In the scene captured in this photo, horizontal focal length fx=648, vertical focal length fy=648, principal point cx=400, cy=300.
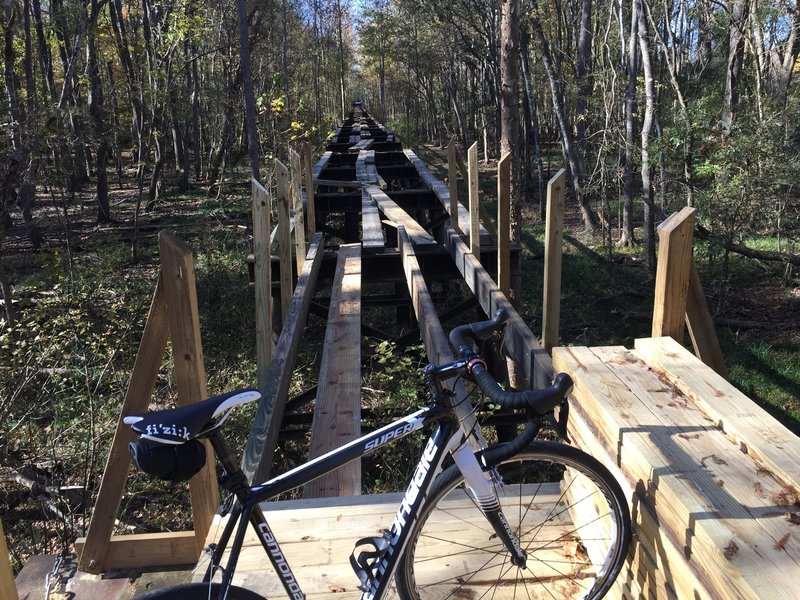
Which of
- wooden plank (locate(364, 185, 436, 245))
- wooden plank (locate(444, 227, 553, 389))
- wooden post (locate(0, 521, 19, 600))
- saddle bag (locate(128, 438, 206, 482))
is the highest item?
wooden plank (locate(364, 185, 436, 245))

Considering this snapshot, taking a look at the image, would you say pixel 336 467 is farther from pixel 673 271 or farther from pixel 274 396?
pixel 274 396

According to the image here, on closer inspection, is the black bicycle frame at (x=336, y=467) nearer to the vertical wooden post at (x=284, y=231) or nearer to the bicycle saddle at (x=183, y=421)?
the bicycle saddle at (x=183, y=421)

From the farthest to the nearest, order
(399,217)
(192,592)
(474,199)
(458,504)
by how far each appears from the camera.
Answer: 1. (399,217)
2. (474,199)
3. (458,504)
4. (192,592)

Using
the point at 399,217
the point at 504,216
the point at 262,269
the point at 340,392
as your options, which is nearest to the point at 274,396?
the point at 340,392

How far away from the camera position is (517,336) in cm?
416

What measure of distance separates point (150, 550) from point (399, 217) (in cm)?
602

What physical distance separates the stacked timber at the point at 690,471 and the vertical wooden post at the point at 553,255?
1676mm

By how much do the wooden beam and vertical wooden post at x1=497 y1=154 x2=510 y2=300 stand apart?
3.70 metres

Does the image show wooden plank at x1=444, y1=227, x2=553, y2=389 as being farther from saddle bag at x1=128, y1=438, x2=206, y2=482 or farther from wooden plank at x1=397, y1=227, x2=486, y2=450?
saddle bag at x1=128, y1=438, x2=206, y2=482

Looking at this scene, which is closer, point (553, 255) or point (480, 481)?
point (480, 481)

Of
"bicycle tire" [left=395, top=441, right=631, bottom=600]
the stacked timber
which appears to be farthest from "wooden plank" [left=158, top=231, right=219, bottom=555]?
the stacked timber

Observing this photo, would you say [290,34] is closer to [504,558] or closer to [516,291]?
[516,291]

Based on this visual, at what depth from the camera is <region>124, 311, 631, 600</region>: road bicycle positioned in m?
1.83

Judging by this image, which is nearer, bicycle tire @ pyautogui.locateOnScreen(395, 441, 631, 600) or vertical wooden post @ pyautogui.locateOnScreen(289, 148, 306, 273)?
bicycle tire @ pyautogui.locateOnScreen(395, 441, 631, 600)
